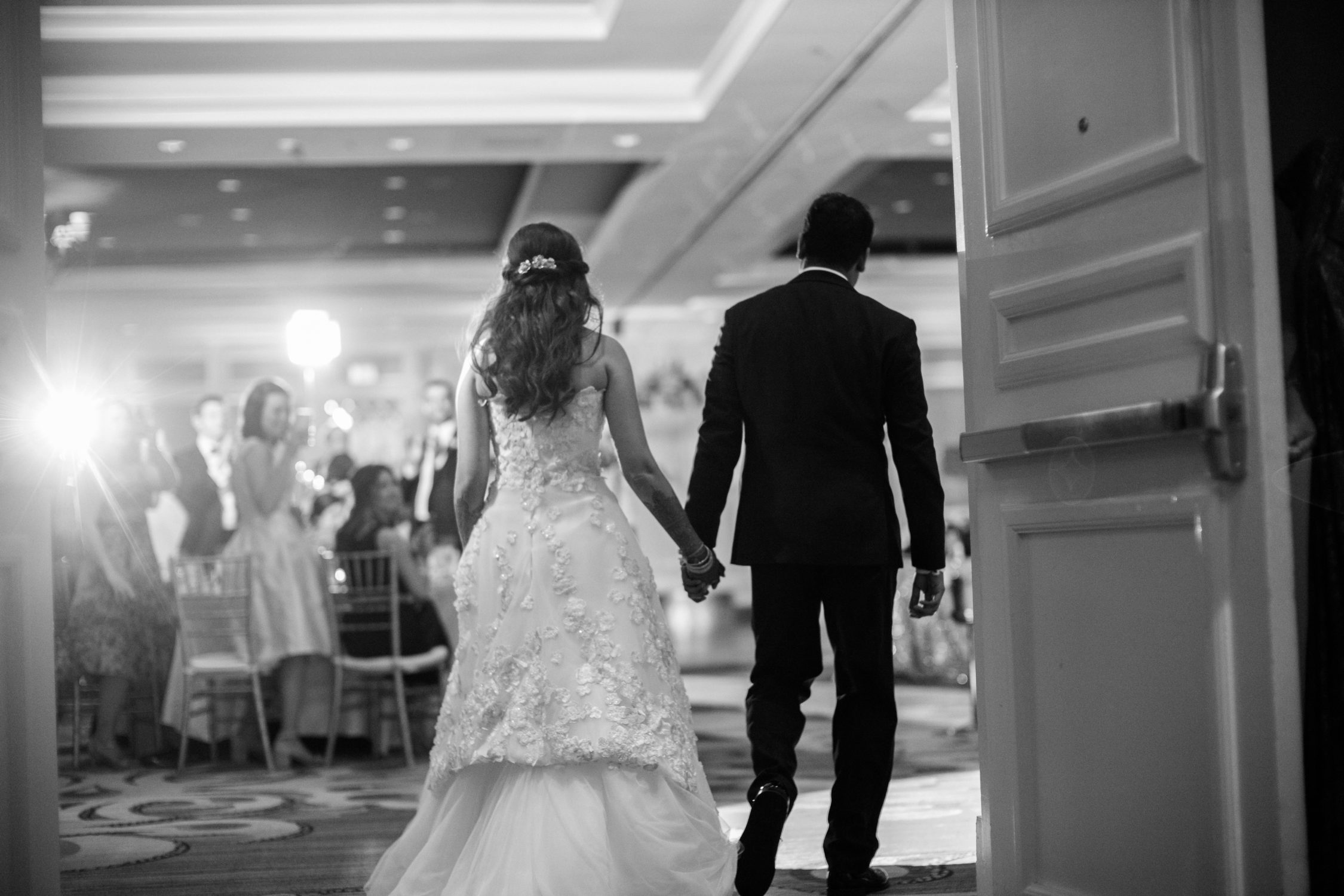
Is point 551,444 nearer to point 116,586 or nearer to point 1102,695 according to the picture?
point 1102,695

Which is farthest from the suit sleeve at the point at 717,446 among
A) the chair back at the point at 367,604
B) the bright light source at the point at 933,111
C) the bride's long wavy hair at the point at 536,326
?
the bright light source at the point at 933,111

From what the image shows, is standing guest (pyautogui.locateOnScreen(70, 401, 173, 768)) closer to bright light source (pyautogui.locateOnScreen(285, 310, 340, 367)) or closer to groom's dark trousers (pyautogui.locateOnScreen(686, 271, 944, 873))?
bright light source (pyautogui.locateOnScreen(285, 310, 340, 367))

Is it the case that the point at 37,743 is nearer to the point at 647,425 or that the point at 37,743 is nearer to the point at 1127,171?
the point at 1127,171

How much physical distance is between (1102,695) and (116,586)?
17.3 feet

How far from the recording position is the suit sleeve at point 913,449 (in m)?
3.25

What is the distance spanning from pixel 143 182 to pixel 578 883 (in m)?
9.27

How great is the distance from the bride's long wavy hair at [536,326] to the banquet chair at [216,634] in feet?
11.5

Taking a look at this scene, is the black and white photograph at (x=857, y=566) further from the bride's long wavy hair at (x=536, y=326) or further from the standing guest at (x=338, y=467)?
the standing guest at (x=338, y=467)

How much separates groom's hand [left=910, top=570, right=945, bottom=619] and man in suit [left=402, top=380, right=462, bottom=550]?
3.66m

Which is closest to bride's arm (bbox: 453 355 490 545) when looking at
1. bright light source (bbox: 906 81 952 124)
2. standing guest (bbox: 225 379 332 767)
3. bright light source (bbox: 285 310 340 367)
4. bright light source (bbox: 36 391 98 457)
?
bright light source (bbox: 36 391 98 457)

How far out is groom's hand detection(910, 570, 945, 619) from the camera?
327cm

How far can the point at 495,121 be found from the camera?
8.21 meters

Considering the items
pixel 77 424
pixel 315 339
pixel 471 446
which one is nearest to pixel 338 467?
pixel 315 339

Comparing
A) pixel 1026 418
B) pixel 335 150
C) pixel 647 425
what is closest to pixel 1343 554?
pixel 1026 418
